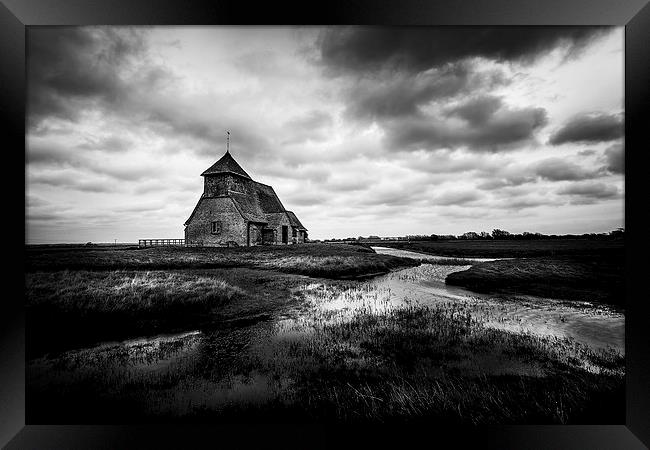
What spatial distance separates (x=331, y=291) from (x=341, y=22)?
18.6ft

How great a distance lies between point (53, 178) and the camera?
496cm

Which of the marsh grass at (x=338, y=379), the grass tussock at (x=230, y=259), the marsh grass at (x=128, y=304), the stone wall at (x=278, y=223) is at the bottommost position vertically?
the marsh grass at (x=338, y=379)

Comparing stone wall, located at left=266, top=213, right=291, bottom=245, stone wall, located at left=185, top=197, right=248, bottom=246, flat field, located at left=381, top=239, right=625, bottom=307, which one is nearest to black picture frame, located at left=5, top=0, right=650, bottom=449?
flat field, located at left=381, top=239, right=625, bottom=307

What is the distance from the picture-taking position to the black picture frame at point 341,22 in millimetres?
3629

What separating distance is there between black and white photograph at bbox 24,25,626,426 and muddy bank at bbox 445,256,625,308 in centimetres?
3

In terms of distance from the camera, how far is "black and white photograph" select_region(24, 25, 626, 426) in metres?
4.29

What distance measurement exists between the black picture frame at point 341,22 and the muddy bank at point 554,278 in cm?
124

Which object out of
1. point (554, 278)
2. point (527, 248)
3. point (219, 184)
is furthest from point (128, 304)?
point (554, 278)

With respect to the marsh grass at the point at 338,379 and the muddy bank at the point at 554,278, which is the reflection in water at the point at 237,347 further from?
the muddy bank at the point at 554,278

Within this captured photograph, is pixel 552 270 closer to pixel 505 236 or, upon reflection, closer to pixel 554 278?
pixel 554 278

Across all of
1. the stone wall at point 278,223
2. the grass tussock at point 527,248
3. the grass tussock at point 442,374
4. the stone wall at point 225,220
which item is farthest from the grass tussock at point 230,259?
the stone wall at point 278,223
